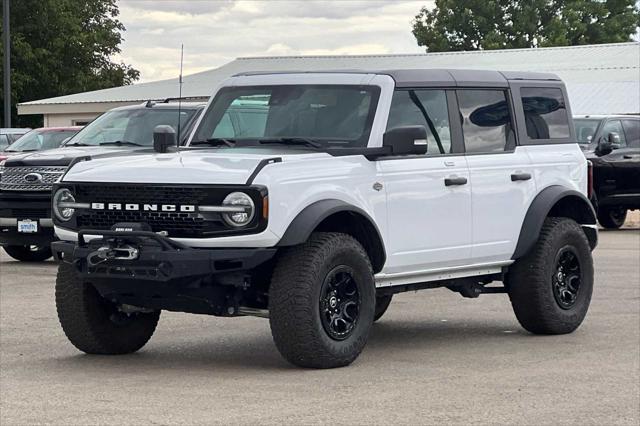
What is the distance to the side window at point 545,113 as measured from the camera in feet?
38.2

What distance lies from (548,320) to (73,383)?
12.8 feet

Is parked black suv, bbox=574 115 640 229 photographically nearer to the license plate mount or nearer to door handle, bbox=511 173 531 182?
the license plate mount

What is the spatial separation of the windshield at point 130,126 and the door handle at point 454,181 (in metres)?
7.07

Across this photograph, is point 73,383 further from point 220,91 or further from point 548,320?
point 548,320

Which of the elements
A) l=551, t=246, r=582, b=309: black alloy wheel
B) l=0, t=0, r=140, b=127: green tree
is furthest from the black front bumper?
l=0, t=0, r=140, b=127: green tree

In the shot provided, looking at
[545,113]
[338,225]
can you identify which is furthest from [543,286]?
[338,225]

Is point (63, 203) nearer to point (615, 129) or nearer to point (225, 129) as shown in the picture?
point (225, 129)

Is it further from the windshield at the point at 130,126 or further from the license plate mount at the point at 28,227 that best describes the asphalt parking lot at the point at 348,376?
the windshield at the point at 130,126

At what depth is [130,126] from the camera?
1745cm

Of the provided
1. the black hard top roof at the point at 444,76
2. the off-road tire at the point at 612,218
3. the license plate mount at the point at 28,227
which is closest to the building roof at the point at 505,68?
the off-road tire at the point at 612,218

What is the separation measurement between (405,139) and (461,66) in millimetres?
43856

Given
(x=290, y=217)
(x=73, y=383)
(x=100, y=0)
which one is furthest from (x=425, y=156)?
(x=100, y=0)

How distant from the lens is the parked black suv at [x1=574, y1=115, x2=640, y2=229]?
2389cm

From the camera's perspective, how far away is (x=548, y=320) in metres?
11.2
